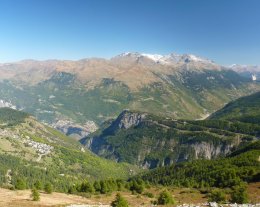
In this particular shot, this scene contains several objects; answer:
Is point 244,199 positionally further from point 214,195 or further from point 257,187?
point 257,187

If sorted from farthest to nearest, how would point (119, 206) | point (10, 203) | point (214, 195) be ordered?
point (214, 195) → point (10, 203) → point (119, 206)

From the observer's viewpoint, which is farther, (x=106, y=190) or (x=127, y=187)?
(x=127, y=187)

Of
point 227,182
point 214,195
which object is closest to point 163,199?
point 214,195

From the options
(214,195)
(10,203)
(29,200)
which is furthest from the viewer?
(214,195)

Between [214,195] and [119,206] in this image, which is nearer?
[119,206]

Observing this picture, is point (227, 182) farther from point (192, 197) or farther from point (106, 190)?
point (106, 190)

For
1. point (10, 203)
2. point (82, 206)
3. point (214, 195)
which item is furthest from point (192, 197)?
point (10, 203)

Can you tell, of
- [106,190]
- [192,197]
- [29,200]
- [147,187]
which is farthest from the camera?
[147,187]

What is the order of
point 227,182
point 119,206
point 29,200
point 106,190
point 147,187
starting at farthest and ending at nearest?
point 147,187 → point 227,182 → point 106,190 → point 29,200 → point 119,206

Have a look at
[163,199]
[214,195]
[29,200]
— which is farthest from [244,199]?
[29,200]
